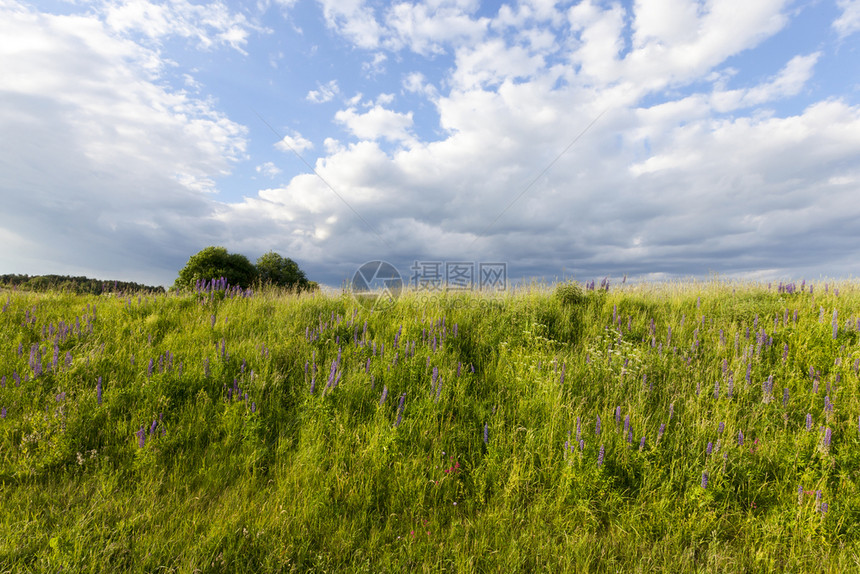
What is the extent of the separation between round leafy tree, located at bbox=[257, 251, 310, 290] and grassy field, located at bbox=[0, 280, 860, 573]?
24.1 meters

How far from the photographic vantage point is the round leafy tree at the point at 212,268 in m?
22.5

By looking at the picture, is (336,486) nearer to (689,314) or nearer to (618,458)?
(618,458)

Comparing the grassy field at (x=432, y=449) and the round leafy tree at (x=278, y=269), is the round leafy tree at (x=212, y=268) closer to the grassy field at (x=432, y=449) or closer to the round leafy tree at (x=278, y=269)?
the round leafy tree at (x=278, y=269)

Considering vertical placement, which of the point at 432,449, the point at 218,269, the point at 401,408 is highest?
the point at 218,269

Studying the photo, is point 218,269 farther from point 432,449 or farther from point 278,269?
point 432,449

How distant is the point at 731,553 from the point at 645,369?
2.77m

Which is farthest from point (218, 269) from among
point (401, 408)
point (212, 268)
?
point (401, 408)

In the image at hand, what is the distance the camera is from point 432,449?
461 centimetres

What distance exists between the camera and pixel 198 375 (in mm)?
5914

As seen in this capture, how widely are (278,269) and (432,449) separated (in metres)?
30.4

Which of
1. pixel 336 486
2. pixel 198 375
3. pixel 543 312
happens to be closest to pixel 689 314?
pixel 543 312

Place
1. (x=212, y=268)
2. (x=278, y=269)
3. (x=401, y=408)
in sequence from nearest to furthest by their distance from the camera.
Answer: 1. (x=401, y=408)
2. (x=212, y=268)
3. (x=278, y=269)

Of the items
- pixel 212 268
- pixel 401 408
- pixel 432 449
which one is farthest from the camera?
pixel 212 268

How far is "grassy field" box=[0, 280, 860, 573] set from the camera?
343 cm
